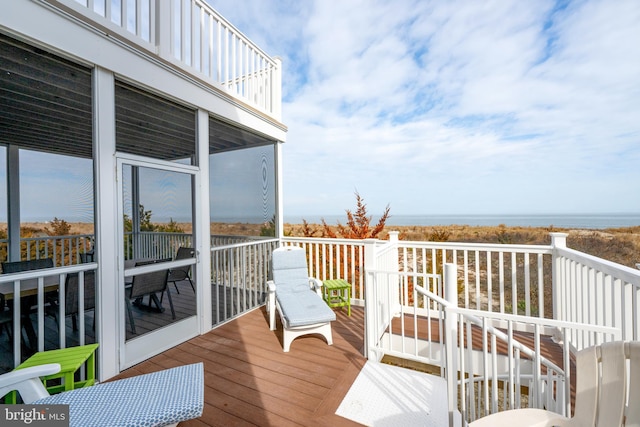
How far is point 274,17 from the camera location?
20.6 ft

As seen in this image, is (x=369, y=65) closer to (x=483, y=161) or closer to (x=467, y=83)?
(x=467, y=83)

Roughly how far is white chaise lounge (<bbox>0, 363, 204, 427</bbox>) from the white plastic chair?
1454mm

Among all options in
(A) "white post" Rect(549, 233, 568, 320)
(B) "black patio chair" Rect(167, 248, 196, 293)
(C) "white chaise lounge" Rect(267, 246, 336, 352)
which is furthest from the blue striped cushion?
(A) "white post" Rect(549, 233, 568, 320)

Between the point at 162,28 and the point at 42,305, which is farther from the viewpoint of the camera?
the point at 162,28

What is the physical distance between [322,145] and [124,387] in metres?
13.0

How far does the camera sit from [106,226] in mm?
2445

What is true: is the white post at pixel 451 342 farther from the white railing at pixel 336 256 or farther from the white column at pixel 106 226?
the white column at pixel 106 226

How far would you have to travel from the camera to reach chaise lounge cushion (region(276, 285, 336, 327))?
2.92 metres

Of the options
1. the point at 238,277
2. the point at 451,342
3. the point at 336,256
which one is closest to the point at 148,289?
the point at 238,277

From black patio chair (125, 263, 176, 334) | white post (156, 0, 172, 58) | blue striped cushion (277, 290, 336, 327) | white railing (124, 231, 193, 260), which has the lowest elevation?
blue striped cushion (277, 290, 336, 327)

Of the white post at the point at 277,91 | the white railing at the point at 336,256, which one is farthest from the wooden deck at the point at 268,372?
the white post at the point at 277,91

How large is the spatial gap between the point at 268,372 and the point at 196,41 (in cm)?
406

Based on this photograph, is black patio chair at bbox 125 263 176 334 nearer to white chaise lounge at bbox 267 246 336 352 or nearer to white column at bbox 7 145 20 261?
white column at bbox 7 145 20 261

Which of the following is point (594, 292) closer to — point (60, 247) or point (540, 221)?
point (60, 247)
